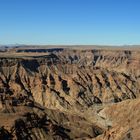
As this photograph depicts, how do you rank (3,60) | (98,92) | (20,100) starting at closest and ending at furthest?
(20,100)
(98,92)
(3,60)

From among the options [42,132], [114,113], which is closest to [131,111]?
[114,113]

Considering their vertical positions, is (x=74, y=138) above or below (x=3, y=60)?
below

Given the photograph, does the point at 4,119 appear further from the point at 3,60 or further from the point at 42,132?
the point at 3,60

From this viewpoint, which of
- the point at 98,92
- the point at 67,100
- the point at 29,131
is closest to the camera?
the point at 29,131

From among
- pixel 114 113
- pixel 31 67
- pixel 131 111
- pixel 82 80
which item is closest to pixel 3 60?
pixel 31 67

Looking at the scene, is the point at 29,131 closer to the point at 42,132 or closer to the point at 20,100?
the point at 42,132

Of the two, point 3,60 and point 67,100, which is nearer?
point 67,100
